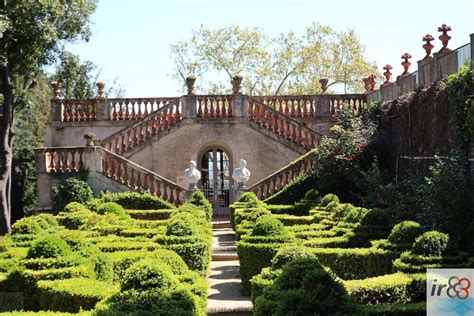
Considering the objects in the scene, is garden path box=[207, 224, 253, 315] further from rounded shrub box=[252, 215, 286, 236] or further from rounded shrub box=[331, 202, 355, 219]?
rounded shrub box=[331, 202, 355, 219]

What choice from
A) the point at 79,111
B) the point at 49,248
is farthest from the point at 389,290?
the point at 79,111

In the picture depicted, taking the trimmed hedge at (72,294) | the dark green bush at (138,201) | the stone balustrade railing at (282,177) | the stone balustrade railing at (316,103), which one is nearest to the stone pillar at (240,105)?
the stone balustrade railing at (316,103)

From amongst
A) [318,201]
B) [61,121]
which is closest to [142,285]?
[318,201]

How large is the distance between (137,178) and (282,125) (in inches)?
239

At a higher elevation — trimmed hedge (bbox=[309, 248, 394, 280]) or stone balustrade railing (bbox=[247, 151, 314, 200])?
stone balustrade railing (bbox=[247, 151, 314, 200])

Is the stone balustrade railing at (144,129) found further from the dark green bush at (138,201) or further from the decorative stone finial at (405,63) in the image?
the decorative stone finial at (405,63)

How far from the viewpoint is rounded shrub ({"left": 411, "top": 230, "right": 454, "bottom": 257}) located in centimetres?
970

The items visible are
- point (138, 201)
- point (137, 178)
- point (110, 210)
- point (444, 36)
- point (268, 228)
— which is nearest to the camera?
point (268, 228)

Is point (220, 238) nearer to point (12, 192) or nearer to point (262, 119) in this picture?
point (262, 119)

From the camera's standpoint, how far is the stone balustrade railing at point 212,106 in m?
25.9

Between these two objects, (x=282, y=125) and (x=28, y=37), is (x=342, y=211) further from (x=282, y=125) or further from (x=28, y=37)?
(x=28, y=37)

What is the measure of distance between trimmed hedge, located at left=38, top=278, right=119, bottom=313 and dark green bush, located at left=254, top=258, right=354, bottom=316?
215cm

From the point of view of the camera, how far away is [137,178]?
76.6 feet

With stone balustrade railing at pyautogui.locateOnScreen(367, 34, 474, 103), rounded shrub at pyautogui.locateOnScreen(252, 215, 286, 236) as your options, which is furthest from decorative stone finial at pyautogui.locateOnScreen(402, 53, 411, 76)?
rounded shrub at pyautogui.locateOnScreen(252, 215, 286, 236)
